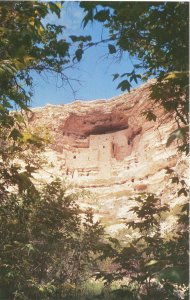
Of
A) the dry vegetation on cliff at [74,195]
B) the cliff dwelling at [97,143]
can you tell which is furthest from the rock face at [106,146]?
the dry vegetation on cliff at [74,195]

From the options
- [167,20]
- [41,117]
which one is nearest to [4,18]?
[167,20]

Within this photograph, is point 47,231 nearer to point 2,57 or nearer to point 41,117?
point 2,57

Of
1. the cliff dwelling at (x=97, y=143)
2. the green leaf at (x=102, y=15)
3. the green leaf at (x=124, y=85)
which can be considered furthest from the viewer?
the cliff dwelling at (x=97, y=143)

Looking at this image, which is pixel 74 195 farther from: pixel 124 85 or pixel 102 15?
pixel 102 15

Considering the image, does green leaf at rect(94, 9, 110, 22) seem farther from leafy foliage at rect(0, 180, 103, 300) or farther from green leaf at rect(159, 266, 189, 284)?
leafy foliage at rect(0, 180, 103, 300)

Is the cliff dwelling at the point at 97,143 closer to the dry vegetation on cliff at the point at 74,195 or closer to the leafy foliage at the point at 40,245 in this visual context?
the dry vegetation on cliff at the point at 74,195

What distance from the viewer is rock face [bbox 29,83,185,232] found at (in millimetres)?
31719

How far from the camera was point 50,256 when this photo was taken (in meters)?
7.09

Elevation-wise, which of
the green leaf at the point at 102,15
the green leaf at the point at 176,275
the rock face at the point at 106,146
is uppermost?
the rock face at the point at 106,146

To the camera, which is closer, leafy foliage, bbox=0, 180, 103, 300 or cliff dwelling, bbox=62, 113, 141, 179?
leafy foliage, bbox=0, 180, 103, 300

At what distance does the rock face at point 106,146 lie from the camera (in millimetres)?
31719

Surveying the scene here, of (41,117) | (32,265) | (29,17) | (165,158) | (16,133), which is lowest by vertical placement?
(32,265)

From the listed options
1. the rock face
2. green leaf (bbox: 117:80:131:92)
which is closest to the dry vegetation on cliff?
green leaf (bbox: 117:80:131:92)

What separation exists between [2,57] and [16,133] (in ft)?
3.14
